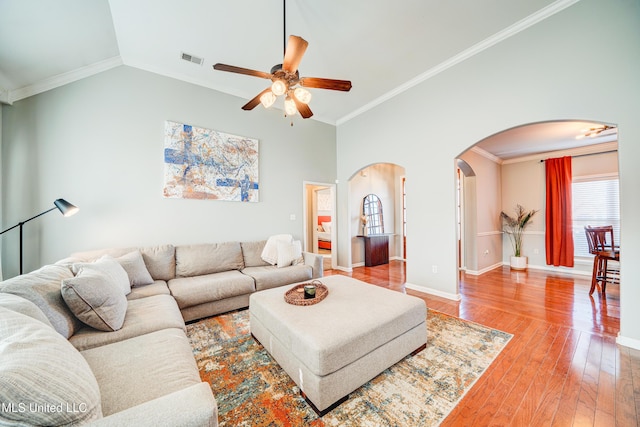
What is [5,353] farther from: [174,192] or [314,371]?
[174,192]

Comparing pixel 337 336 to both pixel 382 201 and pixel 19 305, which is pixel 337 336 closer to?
pixel 19 305

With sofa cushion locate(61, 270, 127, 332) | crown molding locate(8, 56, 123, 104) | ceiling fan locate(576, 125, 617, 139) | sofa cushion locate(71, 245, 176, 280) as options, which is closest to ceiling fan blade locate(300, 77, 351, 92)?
sofa cushion locate(61, 270, 127, 332)

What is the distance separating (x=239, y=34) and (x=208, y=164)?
5.98 ft

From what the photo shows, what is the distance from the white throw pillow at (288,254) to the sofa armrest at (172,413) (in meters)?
2.71

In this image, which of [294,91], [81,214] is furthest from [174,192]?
[294,91]

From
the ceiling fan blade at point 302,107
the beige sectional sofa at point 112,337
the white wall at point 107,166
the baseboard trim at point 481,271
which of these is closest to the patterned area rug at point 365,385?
the beige sectional sofa at point 112,337

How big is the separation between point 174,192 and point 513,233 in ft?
23.5

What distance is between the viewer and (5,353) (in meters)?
Answer: 0.70

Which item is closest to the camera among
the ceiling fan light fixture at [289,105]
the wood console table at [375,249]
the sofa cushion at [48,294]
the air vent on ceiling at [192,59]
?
the sofa cushion at [48,294]

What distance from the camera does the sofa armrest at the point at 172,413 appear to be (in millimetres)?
731

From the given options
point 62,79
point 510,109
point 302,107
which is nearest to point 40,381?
point 302,107

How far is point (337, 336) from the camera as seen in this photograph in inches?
59.0

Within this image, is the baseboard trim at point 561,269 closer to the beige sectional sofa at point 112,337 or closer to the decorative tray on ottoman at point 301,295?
the decorative tray on ottoman at point 301,295

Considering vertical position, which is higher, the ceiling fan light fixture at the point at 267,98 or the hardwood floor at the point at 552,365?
the ceiling fan light fixture at the point at 267,98
